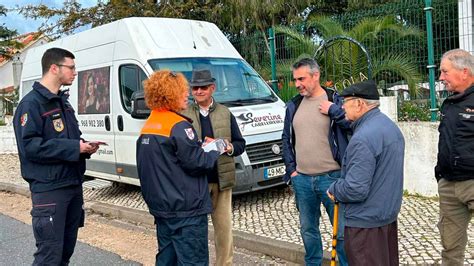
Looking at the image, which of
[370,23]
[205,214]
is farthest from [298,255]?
[370,23]

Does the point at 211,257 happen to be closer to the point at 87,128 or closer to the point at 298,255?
the point at 298,255

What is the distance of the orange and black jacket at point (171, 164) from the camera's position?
326 cm

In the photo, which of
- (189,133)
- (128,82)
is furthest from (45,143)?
(128,82)

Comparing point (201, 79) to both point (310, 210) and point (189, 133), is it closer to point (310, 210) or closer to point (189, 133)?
point (189, 133)

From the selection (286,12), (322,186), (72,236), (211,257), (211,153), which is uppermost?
(286,12)

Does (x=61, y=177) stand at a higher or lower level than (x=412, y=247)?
higher

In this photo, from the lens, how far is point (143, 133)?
11.1 feet

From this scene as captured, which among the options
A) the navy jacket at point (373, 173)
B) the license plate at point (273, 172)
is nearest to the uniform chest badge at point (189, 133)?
the navy jacket at point (373, 173)

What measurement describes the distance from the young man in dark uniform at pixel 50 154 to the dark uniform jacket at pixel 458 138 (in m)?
2.70

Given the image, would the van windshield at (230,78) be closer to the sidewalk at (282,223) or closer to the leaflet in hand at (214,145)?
the sidewalk at (282,223)

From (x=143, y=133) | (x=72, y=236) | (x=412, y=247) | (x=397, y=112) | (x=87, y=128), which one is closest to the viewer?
(x=143, y=133)

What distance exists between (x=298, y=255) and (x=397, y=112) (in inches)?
129

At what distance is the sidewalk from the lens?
4726mm

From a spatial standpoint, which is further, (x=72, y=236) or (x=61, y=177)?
(x=72, y=236)
